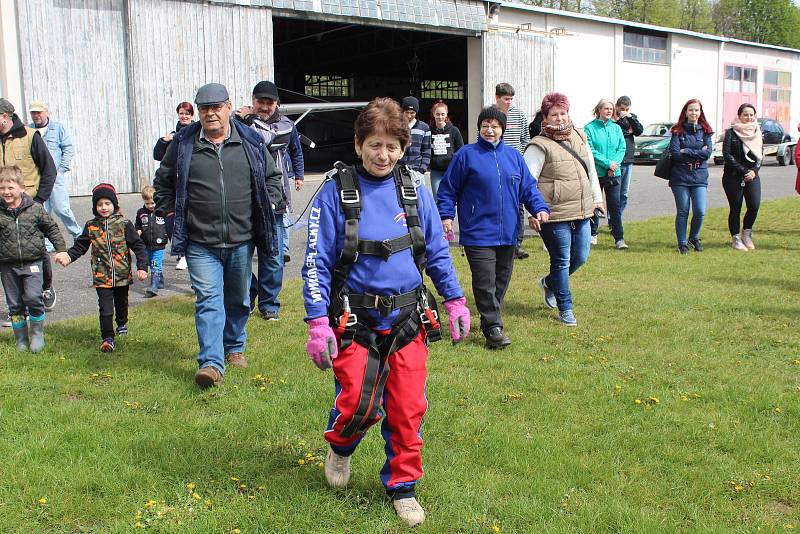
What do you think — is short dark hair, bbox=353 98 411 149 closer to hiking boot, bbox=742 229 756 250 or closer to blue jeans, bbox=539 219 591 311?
blue jeans, bbox=539 219 591 311

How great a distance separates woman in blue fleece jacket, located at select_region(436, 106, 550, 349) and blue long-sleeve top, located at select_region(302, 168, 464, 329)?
122 inches

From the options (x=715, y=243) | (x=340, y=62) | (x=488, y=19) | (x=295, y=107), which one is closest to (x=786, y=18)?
(x=340, y=62)

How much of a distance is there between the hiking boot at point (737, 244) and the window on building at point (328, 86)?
34.8 metres

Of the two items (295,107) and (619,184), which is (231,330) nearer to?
(619,184)

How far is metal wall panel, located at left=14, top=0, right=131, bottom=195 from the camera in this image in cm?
1772

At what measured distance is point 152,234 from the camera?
901 centimetres

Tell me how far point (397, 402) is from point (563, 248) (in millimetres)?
4223

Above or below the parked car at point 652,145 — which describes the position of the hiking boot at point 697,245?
below

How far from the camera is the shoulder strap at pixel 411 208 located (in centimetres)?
387

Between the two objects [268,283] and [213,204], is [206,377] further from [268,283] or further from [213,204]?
[268,283]

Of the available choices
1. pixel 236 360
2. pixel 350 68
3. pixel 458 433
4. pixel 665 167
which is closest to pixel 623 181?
pixel 665 167

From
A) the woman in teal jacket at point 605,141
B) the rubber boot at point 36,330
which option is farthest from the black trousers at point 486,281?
the woman in teal jacket at point 605,141

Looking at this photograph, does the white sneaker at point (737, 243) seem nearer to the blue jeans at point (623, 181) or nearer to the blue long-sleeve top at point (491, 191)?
the blue jeans at point (623, 181)

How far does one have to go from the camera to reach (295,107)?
A: 80.8ft
